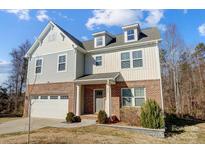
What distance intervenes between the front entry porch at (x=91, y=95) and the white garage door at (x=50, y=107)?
1407 millimetres

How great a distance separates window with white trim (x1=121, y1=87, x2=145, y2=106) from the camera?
1212 centimetres

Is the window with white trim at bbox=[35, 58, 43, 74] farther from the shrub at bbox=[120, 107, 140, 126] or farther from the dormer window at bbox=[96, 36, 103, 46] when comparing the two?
the shrub at bbox=[120, 107, 140, 126]

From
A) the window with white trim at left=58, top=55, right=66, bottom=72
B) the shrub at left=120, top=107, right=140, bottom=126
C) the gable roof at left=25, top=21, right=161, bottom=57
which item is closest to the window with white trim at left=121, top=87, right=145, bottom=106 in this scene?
the shrub at left=120, top=107, right=140, bottom=126

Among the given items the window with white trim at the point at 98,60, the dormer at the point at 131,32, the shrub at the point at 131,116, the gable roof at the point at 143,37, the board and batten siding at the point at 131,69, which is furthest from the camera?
the window with white trim at the point at 98,60

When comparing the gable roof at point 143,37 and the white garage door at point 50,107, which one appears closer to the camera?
the gable roof at point 143,37

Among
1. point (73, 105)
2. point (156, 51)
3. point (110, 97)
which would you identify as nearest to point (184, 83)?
point (156, 51)

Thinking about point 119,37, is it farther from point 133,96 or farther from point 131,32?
point 133,96

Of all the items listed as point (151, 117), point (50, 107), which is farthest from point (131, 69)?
point (50, 107)

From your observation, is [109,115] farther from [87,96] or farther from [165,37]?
[165,37]

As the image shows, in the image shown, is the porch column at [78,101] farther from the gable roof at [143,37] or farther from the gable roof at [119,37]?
the gable roof at [143,37]

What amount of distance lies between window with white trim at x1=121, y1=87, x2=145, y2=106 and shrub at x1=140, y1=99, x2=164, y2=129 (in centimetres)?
259

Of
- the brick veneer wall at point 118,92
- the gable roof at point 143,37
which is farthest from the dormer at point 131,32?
the brick veneer wall at point 118,92

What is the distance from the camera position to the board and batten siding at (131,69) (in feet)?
39.0

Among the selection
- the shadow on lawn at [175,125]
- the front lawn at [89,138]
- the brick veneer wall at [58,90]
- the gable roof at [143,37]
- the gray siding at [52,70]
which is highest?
the gable roof at [143,37]
